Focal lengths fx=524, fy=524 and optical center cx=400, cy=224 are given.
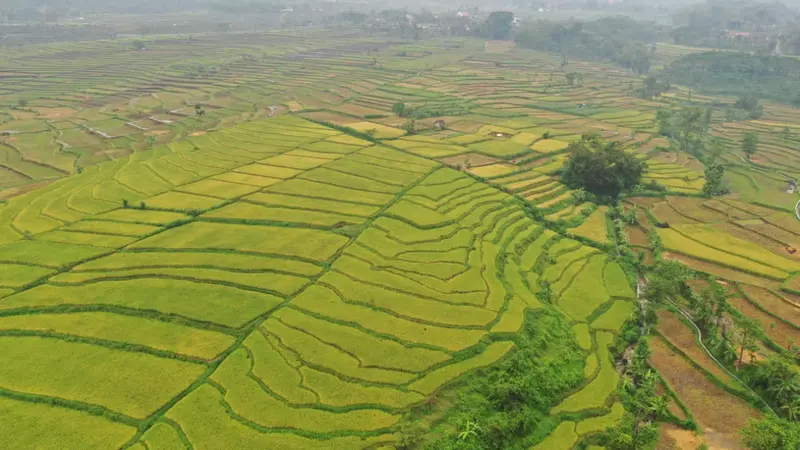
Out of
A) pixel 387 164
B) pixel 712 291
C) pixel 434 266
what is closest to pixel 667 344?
pixel 712 291

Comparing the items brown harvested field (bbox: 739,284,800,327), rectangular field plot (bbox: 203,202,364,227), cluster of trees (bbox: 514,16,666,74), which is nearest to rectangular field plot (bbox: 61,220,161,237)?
rectangular field plot (bbox: 203,202,364,227)

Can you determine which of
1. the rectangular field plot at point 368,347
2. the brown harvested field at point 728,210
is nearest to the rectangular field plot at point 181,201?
the rectangular field plot at point 368,347

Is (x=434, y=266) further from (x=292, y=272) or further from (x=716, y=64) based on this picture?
(x=716, y=64)

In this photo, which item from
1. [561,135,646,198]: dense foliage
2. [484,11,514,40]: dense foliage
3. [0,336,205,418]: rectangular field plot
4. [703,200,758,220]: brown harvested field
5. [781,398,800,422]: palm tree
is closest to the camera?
[0,336,205,418]: rectangular field plot

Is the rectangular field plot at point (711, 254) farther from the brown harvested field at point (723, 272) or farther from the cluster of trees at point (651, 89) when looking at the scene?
the cluster of trees at point (651, 89)

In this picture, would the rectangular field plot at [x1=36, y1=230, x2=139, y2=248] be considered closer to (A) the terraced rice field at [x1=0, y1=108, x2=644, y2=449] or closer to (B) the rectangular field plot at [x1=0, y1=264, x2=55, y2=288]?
(A) the terraced rice field at [x1=0, y1=108, x2=644, y2=449]

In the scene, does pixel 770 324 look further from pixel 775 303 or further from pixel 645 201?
pixel 645 201

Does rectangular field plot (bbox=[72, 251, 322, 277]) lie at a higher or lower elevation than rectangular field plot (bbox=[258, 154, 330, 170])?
lower

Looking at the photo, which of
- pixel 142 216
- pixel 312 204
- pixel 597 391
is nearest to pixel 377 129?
pixel 312 204
